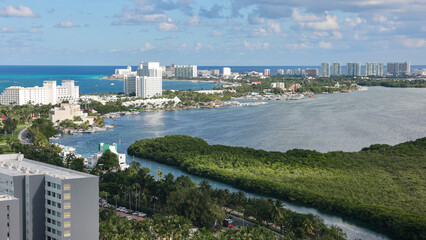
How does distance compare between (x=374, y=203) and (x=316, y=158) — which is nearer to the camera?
(x=374, y=203)

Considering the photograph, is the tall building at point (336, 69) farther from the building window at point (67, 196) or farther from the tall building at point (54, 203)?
the building window at point (67, 196)

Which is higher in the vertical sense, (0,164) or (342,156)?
(0,164)

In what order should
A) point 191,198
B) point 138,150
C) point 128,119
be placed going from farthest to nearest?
point 128,119 → point 138,150 → point 191,198

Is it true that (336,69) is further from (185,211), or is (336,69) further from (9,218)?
(9,218)

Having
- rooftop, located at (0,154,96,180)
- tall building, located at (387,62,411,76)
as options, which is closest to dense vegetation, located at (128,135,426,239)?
rooftop, located at (0,154,96,180)

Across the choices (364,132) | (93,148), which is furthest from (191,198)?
(364,132)

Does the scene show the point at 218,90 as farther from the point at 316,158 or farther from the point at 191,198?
the point at 191,198

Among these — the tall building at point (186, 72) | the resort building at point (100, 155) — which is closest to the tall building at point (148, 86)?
the resort building at point (100, 155)

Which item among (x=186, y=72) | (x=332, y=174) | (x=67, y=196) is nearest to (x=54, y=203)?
(x=67, y=196)
